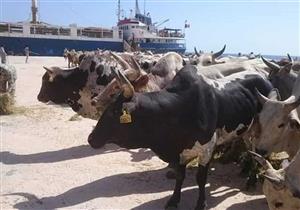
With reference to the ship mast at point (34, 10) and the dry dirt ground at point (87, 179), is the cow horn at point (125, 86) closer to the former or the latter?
the dry dirt ground at point (87, 179)

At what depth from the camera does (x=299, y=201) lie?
3.88 metres

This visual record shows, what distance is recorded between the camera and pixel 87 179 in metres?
8.29

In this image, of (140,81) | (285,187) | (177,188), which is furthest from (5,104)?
(285,187)

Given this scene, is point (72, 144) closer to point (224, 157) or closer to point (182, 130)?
point (224, 157)

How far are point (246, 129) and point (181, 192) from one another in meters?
1.42

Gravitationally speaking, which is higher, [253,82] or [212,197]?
[253,82]

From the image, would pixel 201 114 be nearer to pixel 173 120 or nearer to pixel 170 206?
pixel 173 120

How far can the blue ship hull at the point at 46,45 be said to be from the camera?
58.1 meters

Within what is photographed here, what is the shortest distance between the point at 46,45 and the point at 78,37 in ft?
14.1

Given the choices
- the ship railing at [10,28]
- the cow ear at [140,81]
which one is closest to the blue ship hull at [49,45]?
the ship railing at [10,28]

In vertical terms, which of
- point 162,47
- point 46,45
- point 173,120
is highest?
point 46,45

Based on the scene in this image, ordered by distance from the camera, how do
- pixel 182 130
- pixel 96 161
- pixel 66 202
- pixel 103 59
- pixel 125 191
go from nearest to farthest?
pixel 182 130 < pixel 66 202 < pixel 125 191 < pixel 96 161 < pixel 103 59

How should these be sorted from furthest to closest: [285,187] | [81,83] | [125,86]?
[81,83] → [125,86] → [285,187]

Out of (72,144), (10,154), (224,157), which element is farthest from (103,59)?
(224,157)
